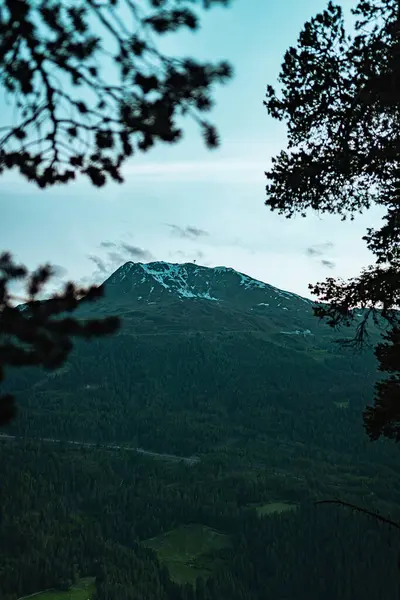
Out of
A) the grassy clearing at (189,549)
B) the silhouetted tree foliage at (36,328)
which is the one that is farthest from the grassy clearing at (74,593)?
the silhouetted tree foliage at (36,328)

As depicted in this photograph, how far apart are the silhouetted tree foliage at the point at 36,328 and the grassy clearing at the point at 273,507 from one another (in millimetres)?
188630

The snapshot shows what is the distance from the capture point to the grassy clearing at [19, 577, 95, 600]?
135000 millimetres

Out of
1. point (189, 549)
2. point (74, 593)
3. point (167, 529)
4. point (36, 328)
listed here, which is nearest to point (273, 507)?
point (189, 549)

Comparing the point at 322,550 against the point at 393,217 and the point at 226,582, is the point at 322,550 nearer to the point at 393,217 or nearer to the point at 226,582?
the point at 226,582

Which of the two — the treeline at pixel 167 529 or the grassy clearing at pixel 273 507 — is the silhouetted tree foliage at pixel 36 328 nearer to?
the treeline at pixel 167 529

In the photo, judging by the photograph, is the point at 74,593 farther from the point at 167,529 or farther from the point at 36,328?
the point at 36,328

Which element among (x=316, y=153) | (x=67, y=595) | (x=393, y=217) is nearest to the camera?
(x=393, y=217)

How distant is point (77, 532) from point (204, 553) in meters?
41.2

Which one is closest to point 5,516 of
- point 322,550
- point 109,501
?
point 109,501

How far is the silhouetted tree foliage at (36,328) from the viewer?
13.2 feet

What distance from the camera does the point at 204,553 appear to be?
165125 mm

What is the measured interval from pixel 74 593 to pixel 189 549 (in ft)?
140

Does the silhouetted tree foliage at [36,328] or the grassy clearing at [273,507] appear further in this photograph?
the grassy clearing at [273,507]

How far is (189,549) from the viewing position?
16888 cm
